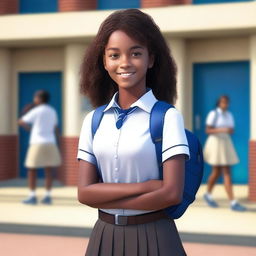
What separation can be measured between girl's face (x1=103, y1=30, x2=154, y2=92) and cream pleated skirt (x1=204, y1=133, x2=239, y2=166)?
22.0 feet

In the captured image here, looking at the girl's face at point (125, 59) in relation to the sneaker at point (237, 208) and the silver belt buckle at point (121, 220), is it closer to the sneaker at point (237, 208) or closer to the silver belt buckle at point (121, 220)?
the silver belt buckle at point (121, 220)

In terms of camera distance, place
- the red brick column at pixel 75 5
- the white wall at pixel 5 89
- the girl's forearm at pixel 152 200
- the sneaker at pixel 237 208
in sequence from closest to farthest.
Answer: the girl's forearm at pixel 152 200 < the sneaker at pixel 237 208 < the red brick column at pixel 75 5 < the white wall at pixel 5 89

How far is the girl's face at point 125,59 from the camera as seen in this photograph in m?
2.36

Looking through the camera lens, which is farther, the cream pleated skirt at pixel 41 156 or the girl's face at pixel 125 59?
the cream pleated skirt at pixel 41 156

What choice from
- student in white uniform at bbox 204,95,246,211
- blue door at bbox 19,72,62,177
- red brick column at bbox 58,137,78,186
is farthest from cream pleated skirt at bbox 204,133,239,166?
blue door at bbox 19,72,62,177

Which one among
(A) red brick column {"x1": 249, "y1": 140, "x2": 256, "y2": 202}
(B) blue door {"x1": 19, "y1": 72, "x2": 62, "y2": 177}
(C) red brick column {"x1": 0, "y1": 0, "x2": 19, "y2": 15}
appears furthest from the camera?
(B) blue door {"x1": 19, "y1": 72, "x2": 62, "y2": 177}

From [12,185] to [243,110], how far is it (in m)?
5.03

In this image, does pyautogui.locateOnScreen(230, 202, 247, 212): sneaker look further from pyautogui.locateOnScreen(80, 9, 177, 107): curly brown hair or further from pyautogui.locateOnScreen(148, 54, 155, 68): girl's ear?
pyautogui.locateOnScreen(148, 54, 155, 68): girl's ear

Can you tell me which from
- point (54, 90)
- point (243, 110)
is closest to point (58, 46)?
point (54, 90)

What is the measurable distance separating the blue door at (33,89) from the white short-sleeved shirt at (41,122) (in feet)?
13.1

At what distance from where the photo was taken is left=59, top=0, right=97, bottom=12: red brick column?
39.9ft

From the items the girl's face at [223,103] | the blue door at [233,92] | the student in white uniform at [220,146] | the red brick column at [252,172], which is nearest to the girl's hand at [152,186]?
the student in white uniform at [220,146]

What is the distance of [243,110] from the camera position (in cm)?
1207

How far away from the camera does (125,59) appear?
2.36 m
